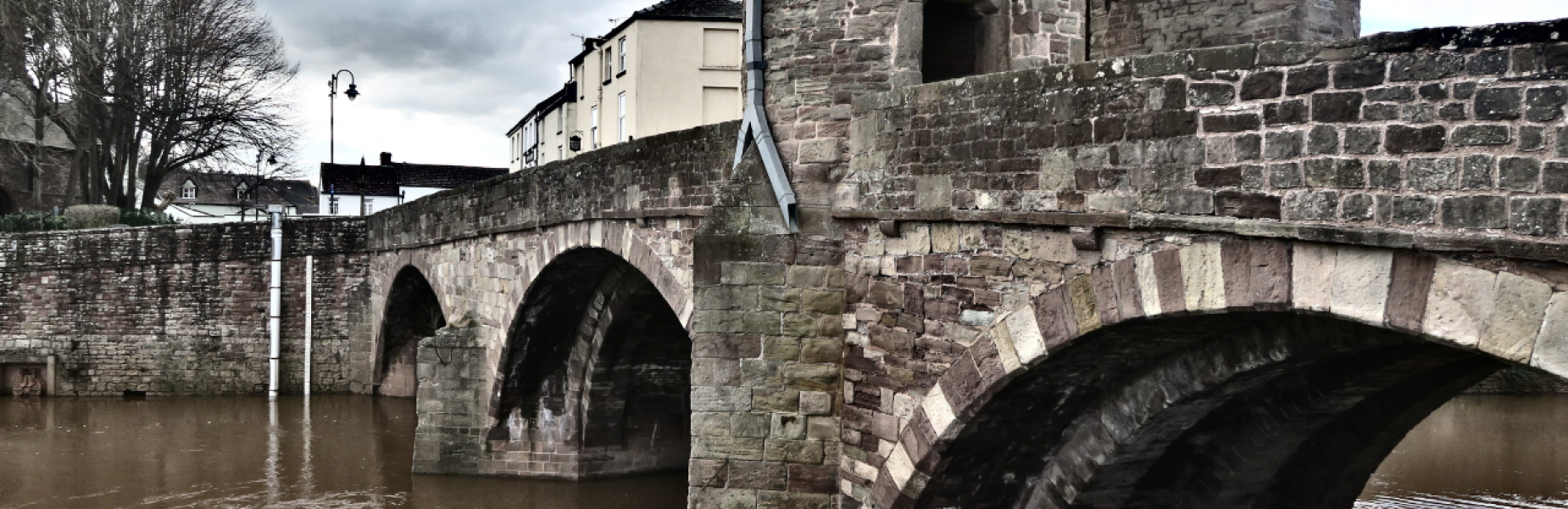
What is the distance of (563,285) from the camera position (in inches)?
598

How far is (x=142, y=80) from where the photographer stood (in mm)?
30109

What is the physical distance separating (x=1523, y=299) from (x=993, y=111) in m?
2.89

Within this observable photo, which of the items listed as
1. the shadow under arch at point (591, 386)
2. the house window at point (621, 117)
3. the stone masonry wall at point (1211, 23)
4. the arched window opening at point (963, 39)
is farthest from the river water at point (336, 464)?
→ the house window at point (621, 117)

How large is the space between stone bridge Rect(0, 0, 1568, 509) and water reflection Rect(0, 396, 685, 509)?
11.3 feet

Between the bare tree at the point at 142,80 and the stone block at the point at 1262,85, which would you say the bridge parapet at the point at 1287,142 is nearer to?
the stone block at the point at 1262,85

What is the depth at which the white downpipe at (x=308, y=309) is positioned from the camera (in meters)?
25.1

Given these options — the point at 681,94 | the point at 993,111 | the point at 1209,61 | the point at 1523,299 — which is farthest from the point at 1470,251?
the point at 681,94

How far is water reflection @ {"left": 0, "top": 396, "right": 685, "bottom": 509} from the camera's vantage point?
1543cm

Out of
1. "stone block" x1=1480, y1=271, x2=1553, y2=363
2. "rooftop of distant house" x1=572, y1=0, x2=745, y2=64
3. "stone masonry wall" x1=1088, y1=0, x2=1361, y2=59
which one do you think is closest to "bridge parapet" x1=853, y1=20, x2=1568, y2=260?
"stone block" x1=1480, y1=271, x2=1553, y2=363

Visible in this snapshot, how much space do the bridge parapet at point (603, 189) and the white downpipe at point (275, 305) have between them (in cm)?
714

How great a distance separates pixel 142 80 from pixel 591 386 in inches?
782

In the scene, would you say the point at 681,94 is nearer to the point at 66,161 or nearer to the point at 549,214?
the point at 549,214

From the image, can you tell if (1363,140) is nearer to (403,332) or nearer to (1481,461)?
(1481,461)

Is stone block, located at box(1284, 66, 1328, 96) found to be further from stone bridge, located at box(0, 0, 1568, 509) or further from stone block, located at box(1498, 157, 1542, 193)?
stone block, located at box(1498, 157, 1542, 193)
